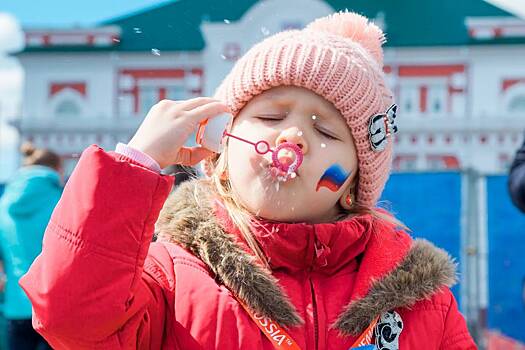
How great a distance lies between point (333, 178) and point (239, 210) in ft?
0.61

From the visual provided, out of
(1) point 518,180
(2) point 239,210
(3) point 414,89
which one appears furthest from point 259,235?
(3) point 414,89

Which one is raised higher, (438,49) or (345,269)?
(438,49)

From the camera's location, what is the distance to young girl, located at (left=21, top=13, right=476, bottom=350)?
1175mm

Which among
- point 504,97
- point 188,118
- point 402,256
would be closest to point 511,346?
point 402,256

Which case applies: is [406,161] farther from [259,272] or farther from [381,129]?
[259,272]

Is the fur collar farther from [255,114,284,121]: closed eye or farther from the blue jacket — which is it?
the blue jacket

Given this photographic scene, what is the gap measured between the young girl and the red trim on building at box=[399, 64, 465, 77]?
Answer: 1779 cm

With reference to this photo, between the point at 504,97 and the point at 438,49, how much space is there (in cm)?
198

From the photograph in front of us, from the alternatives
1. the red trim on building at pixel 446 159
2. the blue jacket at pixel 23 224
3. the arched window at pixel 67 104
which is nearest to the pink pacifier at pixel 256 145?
the blue jacket at pixel 23 224

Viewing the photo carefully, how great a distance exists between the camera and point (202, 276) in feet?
4.48

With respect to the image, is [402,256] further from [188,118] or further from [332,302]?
[188,118]

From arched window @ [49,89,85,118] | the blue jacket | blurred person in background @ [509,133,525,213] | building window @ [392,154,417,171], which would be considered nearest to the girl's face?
blurred person in background @ [509,133,525,213]

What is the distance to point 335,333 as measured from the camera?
1.39 meters

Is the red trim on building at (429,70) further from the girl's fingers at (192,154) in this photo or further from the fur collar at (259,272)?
the girl's fingers at (192,154)
